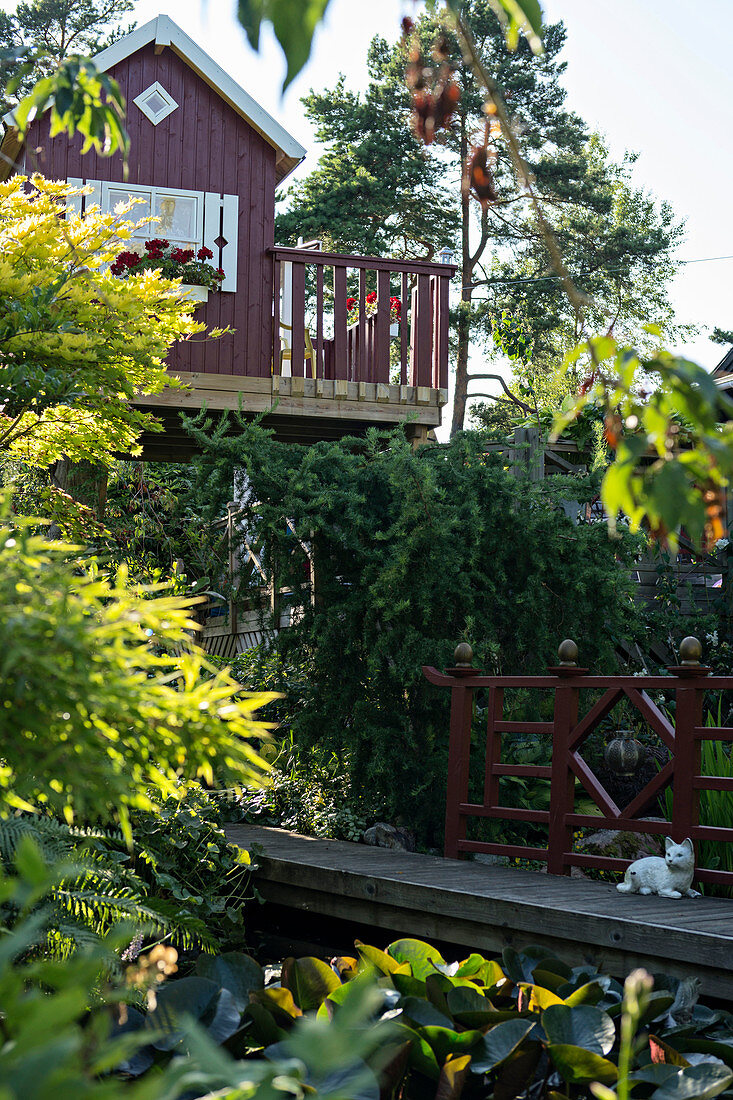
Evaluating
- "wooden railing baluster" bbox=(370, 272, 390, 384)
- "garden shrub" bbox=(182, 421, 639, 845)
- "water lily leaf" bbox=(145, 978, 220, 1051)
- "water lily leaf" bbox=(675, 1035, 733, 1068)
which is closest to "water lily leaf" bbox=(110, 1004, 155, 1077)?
"water lily leaf" bbox=(145, 978, 220, 1051)

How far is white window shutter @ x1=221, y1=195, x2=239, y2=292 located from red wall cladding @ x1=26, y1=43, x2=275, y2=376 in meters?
0.06

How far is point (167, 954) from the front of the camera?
187cm

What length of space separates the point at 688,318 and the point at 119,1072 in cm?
2359

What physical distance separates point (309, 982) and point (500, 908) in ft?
4.21

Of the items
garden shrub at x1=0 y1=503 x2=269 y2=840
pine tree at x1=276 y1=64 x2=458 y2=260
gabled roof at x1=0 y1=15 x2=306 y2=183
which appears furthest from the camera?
pine tree at x1=276 y1=64 x2=458 y2=260

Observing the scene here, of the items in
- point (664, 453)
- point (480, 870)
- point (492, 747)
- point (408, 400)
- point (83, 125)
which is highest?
point (408, 400)

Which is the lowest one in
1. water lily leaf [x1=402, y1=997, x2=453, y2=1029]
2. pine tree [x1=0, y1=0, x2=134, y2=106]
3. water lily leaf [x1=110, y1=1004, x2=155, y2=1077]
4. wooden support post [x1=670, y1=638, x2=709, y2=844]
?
water lily leaf [x1=110, y1=1004, x2=155, y2=1077]

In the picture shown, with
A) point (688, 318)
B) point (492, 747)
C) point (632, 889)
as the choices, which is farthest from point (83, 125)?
point (688, 318)

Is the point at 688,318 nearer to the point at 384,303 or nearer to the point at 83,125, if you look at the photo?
the point at 384,303

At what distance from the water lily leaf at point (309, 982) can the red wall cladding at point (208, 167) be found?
6.63 m

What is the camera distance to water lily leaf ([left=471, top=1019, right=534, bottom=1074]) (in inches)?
93.7

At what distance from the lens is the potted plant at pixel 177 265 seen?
26.6ft

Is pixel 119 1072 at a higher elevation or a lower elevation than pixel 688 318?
lower

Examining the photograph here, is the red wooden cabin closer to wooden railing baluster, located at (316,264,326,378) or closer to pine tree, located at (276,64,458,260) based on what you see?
wooden railing baluster, located at (316,264,326,378)
